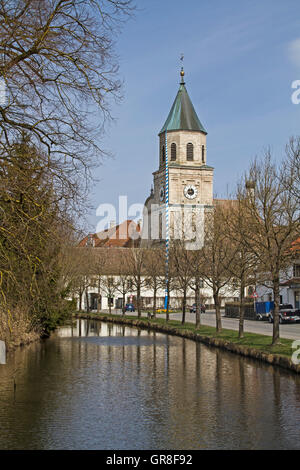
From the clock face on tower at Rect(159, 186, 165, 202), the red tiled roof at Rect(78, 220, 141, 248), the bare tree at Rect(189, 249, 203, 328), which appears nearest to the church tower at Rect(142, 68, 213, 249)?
the clock face on tower at Rect(159, 186, 165, 202)

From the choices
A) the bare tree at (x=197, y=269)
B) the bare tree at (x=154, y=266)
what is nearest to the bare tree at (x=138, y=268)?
the bare tree at (x=154, y=266)

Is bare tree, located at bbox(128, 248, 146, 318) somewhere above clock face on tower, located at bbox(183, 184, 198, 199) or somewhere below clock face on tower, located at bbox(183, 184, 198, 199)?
below

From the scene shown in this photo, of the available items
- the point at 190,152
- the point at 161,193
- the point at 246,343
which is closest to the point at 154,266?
the point at 246,343

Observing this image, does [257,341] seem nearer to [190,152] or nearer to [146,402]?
[146,402]

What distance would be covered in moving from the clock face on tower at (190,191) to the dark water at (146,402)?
62.7 meters

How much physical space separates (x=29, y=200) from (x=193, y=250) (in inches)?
1247

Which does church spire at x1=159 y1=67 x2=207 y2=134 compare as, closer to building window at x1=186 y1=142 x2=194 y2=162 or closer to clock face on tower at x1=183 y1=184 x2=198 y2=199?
building window at x1=186 y1=142 x2=194 y2=162

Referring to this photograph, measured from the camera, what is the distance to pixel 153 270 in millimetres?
54156

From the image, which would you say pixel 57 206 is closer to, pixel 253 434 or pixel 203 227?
pixel 253 434

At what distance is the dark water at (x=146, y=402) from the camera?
44.4 ft

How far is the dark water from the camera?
44.4ft

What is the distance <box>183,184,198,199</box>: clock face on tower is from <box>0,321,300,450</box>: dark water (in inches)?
2469

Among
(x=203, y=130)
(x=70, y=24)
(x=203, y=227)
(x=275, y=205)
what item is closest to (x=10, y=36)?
(x=70, y=24)

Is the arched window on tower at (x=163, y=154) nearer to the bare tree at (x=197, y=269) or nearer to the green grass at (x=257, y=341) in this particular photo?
the bare tree at (x=197, y=269)
